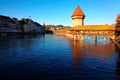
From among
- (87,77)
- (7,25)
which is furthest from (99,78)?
(7,25)

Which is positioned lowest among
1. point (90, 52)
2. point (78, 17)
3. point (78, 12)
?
point (90, 52)

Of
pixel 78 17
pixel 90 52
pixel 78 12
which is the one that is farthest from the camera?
pixel 78 12

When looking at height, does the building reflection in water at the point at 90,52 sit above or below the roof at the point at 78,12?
below

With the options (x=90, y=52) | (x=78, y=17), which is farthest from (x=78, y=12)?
(x=90, y=52)

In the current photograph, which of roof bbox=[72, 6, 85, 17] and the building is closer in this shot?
the building

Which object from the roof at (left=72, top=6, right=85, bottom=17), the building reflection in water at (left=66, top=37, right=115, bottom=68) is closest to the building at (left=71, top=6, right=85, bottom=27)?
the roof at (left=72, top=6, right=85, bottom=17)

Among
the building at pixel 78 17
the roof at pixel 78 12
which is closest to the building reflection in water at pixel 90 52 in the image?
the building at pixel 78 17

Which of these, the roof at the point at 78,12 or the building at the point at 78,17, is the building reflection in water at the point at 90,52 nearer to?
the building at the point at 78,17

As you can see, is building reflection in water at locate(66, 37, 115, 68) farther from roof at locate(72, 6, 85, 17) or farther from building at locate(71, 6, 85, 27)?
roof at locate(72, 6, 85, 17)

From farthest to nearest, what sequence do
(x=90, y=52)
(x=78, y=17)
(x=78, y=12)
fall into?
(x=78, y=12) < (x=78, y=17) < (x=90, y=52)

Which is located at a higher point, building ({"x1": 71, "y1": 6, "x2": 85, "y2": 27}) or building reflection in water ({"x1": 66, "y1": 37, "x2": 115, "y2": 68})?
building ({"x1": 71, "y1": 6, "x2": 85, "y2": 27})

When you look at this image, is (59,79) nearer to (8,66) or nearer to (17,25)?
(8,66)

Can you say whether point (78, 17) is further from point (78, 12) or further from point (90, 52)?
point (90, 52)

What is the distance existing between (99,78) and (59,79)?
373cm
